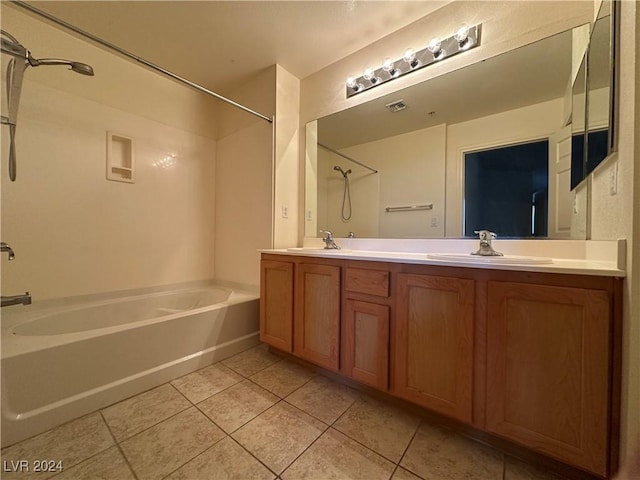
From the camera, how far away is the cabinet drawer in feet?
4.31

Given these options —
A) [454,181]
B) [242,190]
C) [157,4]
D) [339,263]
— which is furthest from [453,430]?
[157,4]

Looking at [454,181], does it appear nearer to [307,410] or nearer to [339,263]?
[339,263]

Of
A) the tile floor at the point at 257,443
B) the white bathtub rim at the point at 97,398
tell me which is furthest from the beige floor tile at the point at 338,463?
the white bathtub rim at the point at 97,398

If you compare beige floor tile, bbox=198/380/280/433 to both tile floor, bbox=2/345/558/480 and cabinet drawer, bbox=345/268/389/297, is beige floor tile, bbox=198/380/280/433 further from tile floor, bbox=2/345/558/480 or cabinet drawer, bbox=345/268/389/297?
cabinet drawer, bbox=345/268/389/297

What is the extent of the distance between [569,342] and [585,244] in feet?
1.95

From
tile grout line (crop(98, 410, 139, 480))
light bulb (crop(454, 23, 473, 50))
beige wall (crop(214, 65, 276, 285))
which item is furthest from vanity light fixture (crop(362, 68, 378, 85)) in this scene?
tile grout line (crop(98, 410, 139, 480))

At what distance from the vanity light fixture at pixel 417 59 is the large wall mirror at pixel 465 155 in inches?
5.1

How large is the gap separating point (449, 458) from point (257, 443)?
2.79 ft

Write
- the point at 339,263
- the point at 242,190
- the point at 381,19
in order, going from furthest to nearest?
the point at 242,190 → the point at 381,19 → the point at 339,263

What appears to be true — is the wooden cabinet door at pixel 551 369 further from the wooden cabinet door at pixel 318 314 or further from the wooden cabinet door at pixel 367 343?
the wooden cabinet door at pixel 318 314

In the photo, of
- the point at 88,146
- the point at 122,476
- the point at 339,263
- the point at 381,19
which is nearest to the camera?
the point at 122,476

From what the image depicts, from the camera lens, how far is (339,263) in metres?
1.51

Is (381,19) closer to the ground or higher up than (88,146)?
higher up

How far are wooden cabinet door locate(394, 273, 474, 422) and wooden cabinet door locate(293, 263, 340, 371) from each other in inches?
15.4
